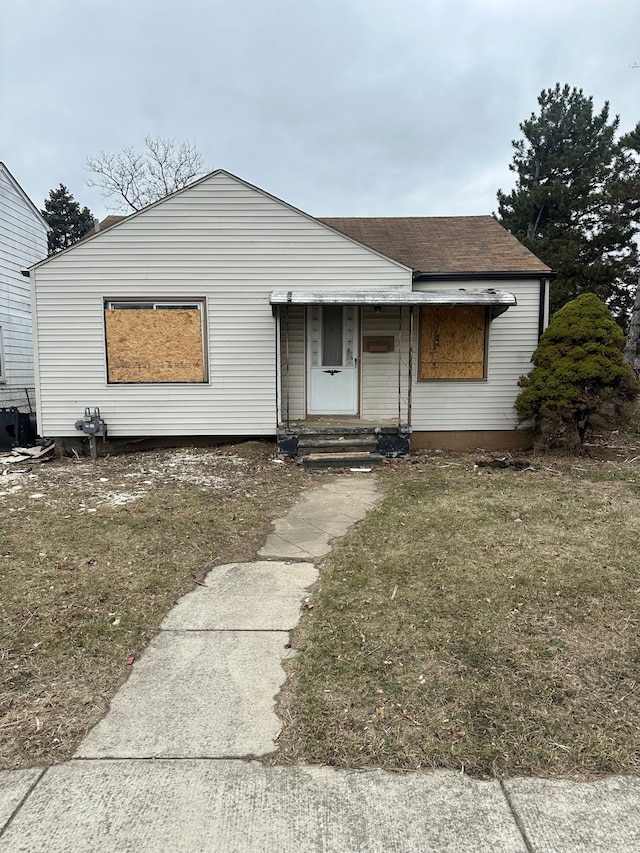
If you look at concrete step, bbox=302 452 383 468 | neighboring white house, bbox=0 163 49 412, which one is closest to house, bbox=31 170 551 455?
concrete step, bbox=302 452 383 468

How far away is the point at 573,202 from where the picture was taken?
Answer: 22297 mm

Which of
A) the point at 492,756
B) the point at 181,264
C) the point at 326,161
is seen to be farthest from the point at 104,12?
the point at 492,756

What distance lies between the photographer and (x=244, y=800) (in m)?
1.82

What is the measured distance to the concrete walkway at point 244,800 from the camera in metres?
1.65

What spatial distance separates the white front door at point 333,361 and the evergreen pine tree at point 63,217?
33.6m

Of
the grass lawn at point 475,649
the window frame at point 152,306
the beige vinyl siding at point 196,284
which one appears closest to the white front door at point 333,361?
the beige vinyl siding at point 196,284

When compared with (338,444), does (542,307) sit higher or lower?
higher

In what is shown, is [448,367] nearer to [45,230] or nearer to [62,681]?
[62,681]

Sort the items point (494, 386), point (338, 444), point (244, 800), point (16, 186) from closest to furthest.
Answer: point (244, 800) → point (338, 444) → point (494, 386) → point (16, 186)

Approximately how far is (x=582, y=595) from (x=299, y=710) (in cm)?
221

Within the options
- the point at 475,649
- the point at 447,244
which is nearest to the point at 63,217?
the point at 447,244

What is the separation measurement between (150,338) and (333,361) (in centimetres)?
327

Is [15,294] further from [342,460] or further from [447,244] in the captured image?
[447,244]

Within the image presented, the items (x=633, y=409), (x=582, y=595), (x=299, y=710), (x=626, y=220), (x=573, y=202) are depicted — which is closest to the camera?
(x=299, y=710)
